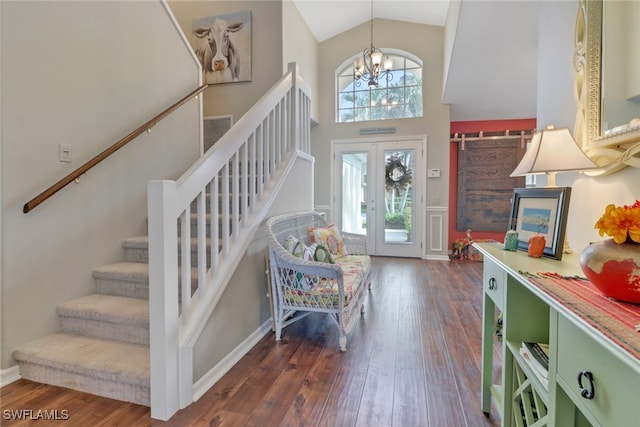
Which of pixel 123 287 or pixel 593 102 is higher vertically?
pixel 593 102

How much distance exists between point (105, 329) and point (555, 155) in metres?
2.64

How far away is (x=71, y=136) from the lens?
2.14 m

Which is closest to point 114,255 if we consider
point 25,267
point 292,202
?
point 25,267

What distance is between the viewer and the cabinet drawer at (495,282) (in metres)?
1.30

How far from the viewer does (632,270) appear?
0.77 metres

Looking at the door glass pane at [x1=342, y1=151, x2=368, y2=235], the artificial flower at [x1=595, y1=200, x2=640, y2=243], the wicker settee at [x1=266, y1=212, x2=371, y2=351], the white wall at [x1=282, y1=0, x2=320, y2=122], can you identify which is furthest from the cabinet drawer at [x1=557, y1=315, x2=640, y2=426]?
the door glass pane at [x1=342, y1=151, x2=368, y2=235]

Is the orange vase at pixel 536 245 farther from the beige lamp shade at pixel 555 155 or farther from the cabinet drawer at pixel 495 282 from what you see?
the beige lamp shade at pixel 555 155

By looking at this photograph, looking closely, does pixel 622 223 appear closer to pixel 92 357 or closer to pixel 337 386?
pixel 337 386

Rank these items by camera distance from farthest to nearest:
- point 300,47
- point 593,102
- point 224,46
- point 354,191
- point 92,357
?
point 354,191
point 300,47
point 224,46
point 92,357
point 593,102

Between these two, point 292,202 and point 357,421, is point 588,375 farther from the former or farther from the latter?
point 292,202

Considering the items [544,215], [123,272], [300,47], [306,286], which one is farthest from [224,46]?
[544,215]

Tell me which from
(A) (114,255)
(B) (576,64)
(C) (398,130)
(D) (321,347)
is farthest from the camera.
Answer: (C) (398,130)

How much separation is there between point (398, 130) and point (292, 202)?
339 cm

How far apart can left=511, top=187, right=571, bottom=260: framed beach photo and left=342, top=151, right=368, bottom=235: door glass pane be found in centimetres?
437
